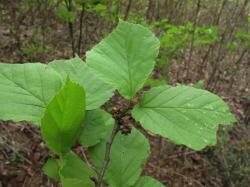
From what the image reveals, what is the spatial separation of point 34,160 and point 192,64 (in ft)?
13.7

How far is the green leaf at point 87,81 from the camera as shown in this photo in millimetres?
613

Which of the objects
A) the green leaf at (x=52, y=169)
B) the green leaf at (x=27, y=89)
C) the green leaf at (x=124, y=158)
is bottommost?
the green leaf at (x=52, y=169)

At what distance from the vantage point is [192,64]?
6.16m

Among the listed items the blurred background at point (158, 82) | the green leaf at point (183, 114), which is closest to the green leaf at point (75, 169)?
the green leaf at point (183, 114)

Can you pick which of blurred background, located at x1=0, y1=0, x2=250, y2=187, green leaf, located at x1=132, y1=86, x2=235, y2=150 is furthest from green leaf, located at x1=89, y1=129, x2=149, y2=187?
blurred background, located at x1=0, y1=0, x2=250, y2=187

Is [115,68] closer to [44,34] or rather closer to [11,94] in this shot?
[11,94]

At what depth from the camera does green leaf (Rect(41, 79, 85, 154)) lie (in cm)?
52

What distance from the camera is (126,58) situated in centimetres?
65

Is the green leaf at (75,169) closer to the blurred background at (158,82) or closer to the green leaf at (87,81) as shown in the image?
the green leaf at (87,81)

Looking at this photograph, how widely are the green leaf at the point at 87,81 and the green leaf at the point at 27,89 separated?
4 centimetres

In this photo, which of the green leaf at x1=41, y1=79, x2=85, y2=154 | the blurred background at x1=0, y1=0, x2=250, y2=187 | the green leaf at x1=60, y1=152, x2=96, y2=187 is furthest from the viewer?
the blurred background at x1=0, y1=0, x2=250, y2=187

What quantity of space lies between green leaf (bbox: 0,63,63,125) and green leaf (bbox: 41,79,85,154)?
0.16ft

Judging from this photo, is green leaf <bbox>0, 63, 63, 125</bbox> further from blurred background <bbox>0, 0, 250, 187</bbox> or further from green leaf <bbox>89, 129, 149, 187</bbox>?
blurred background <bbox>0, 0, 250, 187</bbox>

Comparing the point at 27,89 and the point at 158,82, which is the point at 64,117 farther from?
the point at 158,82
